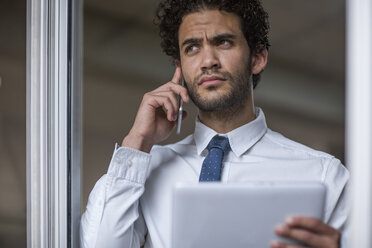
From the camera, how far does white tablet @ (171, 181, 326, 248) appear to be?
35.5 inches

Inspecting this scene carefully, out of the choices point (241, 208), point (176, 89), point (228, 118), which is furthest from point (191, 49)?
point (241, 208)

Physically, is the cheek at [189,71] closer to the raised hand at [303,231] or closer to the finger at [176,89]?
the finger at [176,89]

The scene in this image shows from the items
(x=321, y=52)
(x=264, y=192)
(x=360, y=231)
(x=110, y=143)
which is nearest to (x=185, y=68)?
(x=264, y=192)

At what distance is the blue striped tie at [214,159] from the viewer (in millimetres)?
1446

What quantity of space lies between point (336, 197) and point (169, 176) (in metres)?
0.62

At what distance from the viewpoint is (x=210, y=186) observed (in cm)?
91

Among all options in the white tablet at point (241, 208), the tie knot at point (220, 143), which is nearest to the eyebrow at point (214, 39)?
the tie knot at point (220, 143)

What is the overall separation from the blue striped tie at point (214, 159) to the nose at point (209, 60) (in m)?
0.28

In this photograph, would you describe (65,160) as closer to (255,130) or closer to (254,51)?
(255,130)

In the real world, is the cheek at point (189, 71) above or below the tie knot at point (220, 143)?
above

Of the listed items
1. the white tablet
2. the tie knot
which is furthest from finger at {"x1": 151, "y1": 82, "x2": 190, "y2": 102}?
the white tablet

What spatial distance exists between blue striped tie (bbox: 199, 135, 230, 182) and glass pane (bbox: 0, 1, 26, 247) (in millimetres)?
644

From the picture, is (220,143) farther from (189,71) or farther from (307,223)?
(307,223)

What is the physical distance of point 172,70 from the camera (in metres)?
3.10
